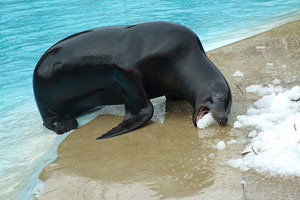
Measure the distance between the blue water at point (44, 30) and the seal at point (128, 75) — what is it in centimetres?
44

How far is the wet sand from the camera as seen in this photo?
2809mm

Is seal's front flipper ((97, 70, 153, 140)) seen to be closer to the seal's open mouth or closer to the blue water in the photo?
the seal's open mouth

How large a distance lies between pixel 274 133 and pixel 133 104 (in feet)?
4.50

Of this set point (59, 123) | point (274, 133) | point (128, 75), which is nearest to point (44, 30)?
point (59, 123)

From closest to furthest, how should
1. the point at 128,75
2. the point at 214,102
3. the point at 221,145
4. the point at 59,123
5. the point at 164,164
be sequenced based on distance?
the point at 164,164, the point at 221,145, the point at 214,102, the point at 128,75, the point at 59,123

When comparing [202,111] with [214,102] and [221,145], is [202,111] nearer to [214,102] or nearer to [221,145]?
[214,102]

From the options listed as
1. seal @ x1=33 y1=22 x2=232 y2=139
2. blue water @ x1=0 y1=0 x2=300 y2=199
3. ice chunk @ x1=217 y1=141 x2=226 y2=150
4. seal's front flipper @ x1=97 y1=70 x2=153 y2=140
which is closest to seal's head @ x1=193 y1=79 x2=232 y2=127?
seal @ x1=33 y1=22 x2=232 y2=139

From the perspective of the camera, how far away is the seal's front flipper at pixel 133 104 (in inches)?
159

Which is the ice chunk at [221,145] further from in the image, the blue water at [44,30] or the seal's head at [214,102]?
the blue water at [44,30]

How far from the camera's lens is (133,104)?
4.17m

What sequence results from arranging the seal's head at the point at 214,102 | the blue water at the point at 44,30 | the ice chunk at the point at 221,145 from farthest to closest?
the blue water at the point at 44,30 < the seal's head at the point at 214,102 < the ice chunk at the point at 221,145

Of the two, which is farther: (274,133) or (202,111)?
(202,111)

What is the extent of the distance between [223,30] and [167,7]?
12.6 ft

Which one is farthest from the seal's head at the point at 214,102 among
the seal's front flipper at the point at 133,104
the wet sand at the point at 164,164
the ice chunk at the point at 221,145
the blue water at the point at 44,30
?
the blue water at the point at 44,30
